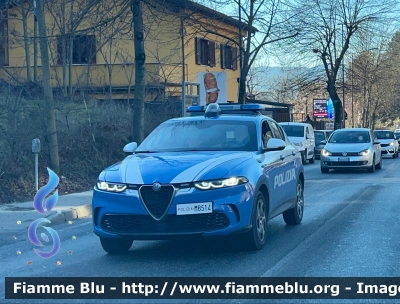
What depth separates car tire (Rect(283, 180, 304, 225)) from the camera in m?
10.9

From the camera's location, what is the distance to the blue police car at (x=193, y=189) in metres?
7.80

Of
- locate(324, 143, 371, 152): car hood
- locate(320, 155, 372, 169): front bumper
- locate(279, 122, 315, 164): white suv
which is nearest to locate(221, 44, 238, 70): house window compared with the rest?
locate(279, 122, 315, 164): white suv

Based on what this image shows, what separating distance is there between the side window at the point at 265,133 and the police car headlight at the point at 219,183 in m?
1.53

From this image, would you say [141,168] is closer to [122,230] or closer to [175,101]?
[122,230]

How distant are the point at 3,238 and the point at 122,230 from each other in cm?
333

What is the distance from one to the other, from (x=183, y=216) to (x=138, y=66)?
40.1 feet

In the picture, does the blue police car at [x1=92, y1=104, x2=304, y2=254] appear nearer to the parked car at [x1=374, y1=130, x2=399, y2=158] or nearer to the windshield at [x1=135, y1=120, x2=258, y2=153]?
the windshield at [x1=135, y1=120, x2=258, y2=153]

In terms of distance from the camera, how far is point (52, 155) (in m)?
17.4

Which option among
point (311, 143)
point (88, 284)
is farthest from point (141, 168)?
point (311, 143)

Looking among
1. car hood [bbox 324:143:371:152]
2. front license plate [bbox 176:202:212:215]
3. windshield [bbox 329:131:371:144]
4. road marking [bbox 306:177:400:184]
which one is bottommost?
road marking [bbox 306:177:400:184]

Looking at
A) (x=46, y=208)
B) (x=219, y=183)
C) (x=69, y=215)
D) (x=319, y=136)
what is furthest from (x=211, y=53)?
(x=219, y=183)

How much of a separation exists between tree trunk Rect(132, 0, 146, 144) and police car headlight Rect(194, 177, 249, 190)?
11.6 meters

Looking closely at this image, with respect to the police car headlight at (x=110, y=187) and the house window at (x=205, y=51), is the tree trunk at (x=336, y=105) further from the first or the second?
the police car headlight at (x=110, y=187)

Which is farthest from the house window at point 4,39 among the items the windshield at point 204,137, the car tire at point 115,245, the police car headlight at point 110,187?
the police car headlight at point 110,187
